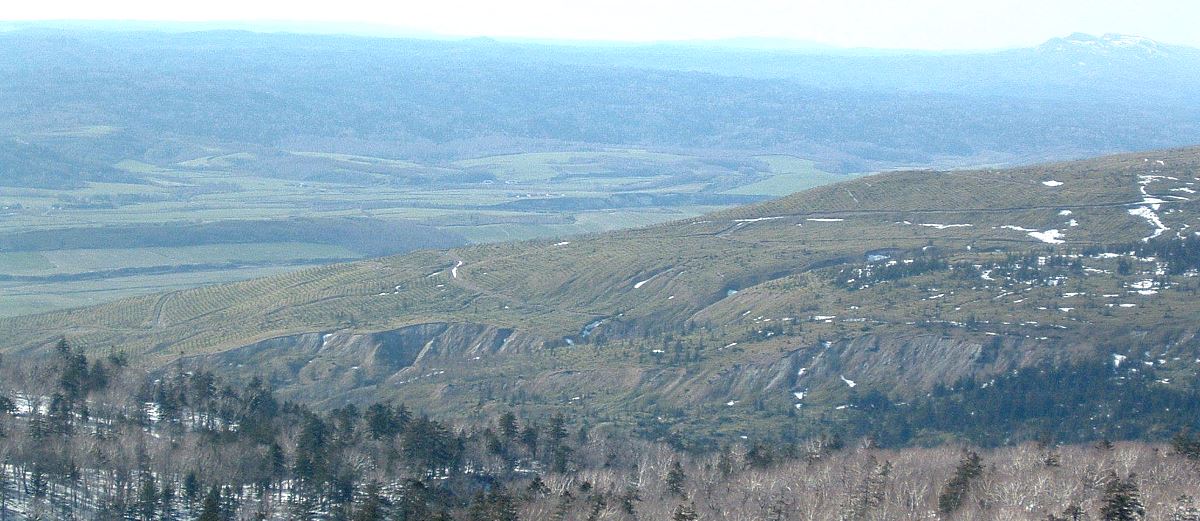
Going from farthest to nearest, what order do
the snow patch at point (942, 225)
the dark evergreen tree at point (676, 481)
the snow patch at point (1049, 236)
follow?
the snow patch at point (942, 225) → the snow patch at point (1049, 236) → the dark evergreen tree at point (676, 481)

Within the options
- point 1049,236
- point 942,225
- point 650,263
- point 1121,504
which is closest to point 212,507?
point 1121,504

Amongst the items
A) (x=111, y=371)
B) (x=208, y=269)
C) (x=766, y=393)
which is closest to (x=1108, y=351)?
(x=766, y=393)

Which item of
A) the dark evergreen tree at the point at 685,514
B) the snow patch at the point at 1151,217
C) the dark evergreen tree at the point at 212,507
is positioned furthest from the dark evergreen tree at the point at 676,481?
the snow patch at the point at 1151,217

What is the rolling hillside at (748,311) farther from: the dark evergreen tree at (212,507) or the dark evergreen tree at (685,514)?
the dark evergreen tree at (212,507)

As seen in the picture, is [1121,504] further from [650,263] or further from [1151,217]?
[1151,217]

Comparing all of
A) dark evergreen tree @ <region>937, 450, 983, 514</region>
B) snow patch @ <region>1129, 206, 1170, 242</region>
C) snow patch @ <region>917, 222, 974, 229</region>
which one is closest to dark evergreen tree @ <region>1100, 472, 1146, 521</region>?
dark evergreen tree @ <region>937, 450, 983, 514</region>

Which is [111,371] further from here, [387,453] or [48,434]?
[387,453]

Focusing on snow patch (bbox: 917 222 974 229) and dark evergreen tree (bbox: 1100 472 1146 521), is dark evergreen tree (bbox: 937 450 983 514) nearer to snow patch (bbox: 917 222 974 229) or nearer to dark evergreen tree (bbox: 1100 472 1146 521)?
dark evergreen tree (bbox: 1100 472 1146 521)

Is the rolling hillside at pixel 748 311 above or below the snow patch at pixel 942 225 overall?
below

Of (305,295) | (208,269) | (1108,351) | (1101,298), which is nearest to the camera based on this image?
(1108,351)
